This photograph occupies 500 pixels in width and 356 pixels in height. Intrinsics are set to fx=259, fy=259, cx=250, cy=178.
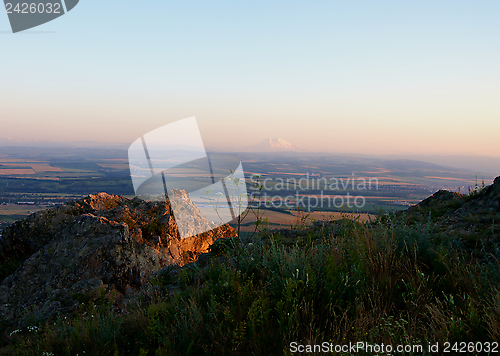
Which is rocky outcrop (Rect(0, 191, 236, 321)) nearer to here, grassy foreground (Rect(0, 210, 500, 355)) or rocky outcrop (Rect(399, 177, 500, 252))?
grassy foreground (Rect(0, 210, 500, 355))

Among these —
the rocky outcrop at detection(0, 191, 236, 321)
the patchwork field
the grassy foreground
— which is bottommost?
the patchwork field

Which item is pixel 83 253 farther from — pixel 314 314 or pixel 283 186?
pixel 283 186

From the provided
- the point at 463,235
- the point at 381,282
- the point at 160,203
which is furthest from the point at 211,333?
the point at 160,203

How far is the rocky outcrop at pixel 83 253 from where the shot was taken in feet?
17.1

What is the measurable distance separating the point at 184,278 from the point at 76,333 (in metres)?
1.85

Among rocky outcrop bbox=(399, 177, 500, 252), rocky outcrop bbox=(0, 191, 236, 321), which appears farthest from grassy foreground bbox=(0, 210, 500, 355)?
rocky outcrop bbox=(0, 191, 236, 321)

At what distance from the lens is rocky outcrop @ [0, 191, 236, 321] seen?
206 inches

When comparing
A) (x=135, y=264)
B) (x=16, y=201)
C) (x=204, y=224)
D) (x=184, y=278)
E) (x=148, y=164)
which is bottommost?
(x=16, y=201)

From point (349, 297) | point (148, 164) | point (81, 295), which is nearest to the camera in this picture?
point (349, 297)

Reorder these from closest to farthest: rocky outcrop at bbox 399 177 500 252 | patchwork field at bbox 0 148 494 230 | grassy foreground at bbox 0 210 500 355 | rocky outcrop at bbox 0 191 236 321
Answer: grassy foreground at bbox 0 210 500 355 → rocky outcrop at bbox 399 177 500 252 → rocky outcrop at bbox 0 191 236 321 → patchwork field at bbox 0 148 494 230

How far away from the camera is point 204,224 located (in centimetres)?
972

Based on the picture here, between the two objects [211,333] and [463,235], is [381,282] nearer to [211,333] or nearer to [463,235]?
[211,333]

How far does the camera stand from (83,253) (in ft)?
19.2

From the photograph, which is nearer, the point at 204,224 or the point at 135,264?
the point at 135,264
